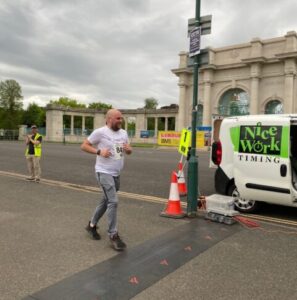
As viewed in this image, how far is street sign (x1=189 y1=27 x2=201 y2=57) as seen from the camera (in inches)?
263

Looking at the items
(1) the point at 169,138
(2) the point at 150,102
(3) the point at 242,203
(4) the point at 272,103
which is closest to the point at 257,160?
(3) the point at 242,203

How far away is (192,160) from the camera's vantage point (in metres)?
6.57

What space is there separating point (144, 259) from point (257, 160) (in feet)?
10.5

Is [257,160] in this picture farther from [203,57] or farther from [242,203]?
[203,57]

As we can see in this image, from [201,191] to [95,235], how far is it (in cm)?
513

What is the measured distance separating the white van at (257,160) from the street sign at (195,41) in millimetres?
1548

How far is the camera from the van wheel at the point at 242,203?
A: 23.0ft

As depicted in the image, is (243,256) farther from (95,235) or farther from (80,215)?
(80,215)

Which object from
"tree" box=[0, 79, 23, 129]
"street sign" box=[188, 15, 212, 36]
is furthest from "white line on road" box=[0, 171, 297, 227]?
"tree" box=[0, 79, 23, 129]

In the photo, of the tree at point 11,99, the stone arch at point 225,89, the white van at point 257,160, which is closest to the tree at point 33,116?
the tree at point 11,99

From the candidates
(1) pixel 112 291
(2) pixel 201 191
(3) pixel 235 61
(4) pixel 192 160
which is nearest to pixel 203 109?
(3) pixel 235 61

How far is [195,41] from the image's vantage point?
6727mm

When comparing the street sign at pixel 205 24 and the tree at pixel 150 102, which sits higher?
the tree at pixel 150 102

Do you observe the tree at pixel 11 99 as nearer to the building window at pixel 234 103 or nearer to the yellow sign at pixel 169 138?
the building window at pixel 234 103
